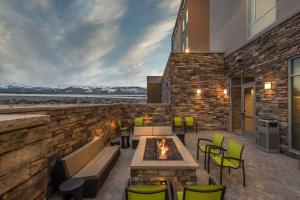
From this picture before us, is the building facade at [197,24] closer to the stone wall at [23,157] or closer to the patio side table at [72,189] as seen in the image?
the patio side table at [72,189]

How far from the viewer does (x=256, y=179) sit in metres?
3.48

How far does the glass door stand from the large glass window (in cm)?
213

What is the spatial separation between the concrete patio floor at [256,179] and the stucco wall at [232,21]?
4.40 meters

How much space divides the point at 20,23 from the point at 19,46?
186 centimetres

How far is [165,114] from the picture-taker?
9289 millimetres

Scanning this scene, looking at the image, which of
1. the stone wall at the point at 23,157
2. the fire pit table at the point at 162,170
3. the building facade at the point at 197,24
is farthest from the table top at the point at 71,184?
the building facade at the point at 197,24

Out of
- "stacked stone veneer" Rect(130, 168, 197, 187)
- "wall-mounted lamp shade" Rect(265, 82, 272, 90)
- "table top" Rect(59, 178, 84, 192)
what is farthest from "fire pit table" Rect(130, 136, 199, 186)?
"wall-mounted lamp shade" Rect(265, 82, 272, 90)

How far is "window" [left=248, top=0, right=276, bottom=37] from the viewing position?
227 inches

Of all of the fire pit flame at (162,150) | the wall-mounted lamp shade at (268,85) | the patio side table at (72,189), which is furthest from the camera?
the wall-mounted lamp shade at (268,85)

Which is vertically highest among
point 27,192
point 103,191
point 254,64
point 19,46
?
point 19,46

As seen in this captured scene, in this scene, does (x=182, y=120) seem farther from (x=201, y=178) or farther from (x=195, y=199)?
(x=195, y=199)

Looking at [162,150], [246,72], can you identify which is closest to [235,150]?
[162,150]

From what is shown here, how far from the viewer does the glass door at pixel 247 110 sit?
7098 millimetres

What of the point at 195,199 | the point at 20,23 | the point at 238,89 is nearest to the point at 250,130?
the point at 238,89
